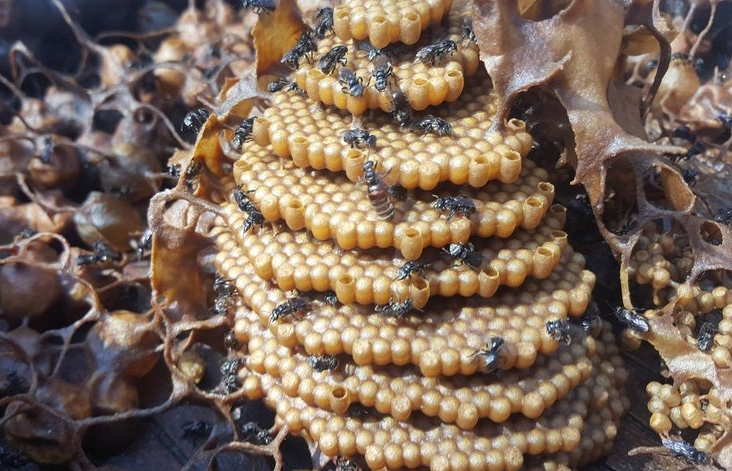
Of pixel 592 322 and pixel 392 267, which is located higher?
pixel 392 267

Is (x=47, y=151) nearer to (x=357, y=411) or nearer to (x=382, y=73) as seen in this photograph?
(x=382, y=73)

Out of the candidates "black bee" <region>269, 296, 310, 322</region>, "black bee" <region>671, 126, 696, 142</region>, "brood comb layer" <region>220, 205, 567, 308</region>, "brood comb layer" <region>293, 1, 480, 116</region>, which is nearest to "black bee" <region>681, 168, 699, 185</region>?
"black bee" <region>671, 126, 696, 142</region>

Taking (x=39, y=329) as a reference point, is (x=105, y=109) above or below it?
above

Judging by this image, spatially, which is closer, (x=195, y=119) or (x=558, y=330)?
(x=558, y=330)

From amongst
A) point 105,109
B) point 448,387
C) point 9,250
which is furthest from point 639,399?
point 105,109

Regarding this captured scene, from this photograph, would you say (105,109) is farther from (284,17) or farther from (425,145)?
(425,145)

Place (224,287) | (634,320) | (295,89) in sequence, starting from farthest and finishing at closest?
(295,89)
(224,287)
(634,320)

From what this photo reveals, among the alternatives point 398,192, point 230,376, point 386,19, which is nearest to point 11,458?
point 230,376
